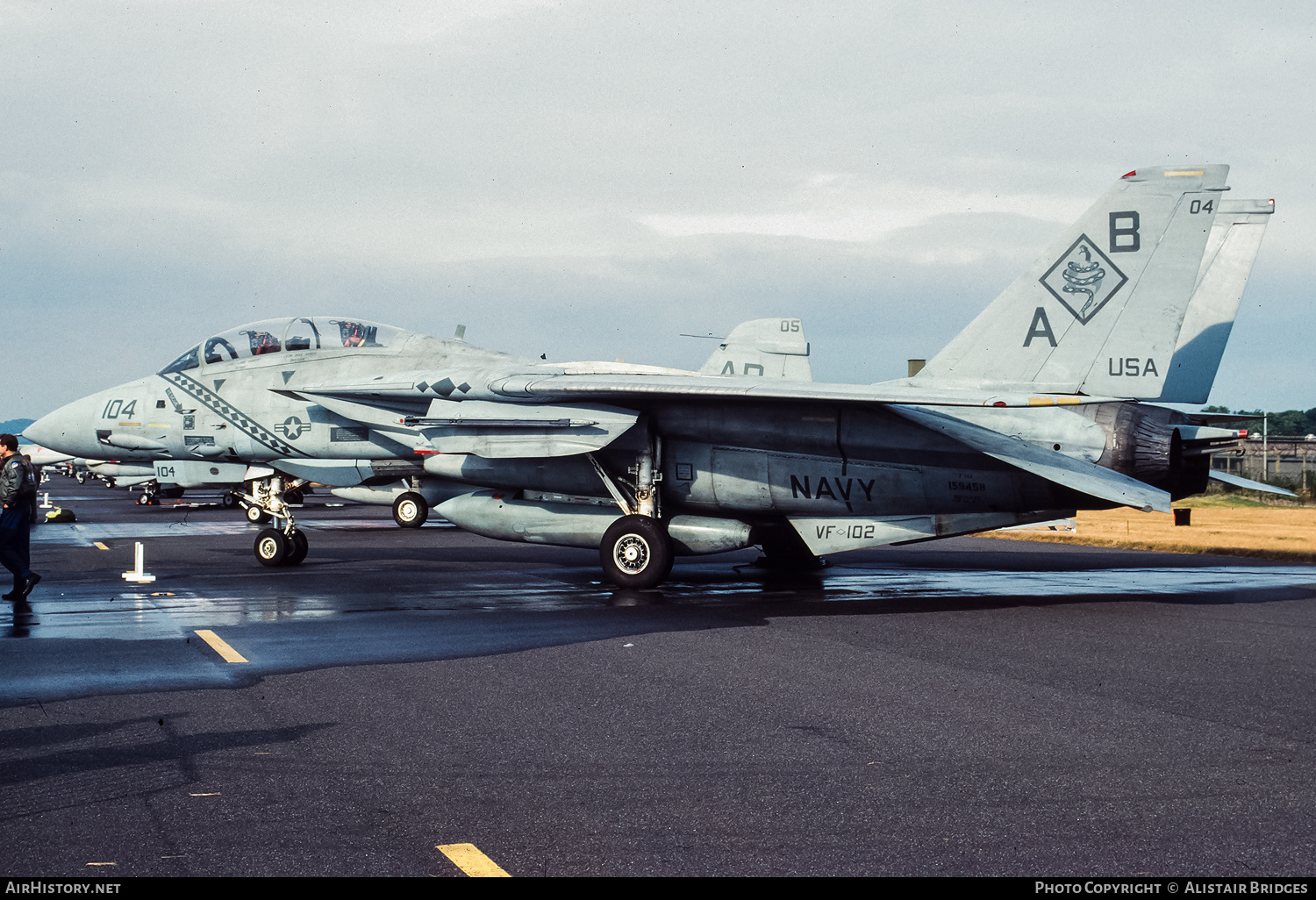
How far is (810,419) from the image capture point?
13.1 metres

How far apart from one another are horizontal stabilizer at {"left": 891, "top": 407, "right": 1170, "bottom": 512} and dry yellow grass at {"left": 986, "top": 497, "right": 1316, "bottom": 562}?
795 centimetres

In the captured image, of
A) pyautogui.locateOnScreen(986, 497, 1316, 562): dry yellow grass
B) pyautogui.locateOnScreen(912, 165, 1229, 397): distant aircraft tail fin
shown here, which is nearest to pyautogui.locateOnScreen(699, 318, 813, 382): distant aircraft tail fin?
pyautogui.locateOnScreen(986, 497, 1316, 562): dry yellow grass

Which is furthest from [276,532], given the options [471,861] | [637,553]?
[471,861]

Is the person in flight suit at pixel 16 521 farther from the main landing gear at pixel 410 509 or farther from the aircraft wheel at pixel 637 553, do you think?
the main landing gear at pixel 410 509

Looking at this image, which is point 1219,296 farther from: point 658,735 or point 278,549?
point 278,549

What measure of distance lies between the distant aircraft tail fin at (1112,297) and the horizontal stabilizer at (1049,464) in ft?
2.72

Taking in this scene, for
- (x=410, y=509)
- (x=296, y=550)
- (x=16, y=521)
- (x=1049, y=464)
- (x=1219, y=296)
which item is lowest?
(x=296, y=550)

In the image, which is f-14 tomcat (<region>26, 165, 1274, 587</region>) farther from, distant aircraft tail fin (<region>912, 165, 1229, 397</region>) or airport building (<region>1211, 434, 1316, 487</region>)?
airport building (<region>1211, 434, 1316, 487</region>)

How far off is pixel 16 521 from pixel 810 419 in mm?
9162

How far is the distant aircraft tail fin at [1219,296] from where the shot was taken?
1558cm

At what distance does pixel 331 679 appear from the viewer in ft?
23.6

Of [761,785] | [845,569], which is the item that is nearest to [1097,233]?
[845,569]

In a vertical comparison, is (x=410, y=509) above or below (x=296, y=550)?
above
